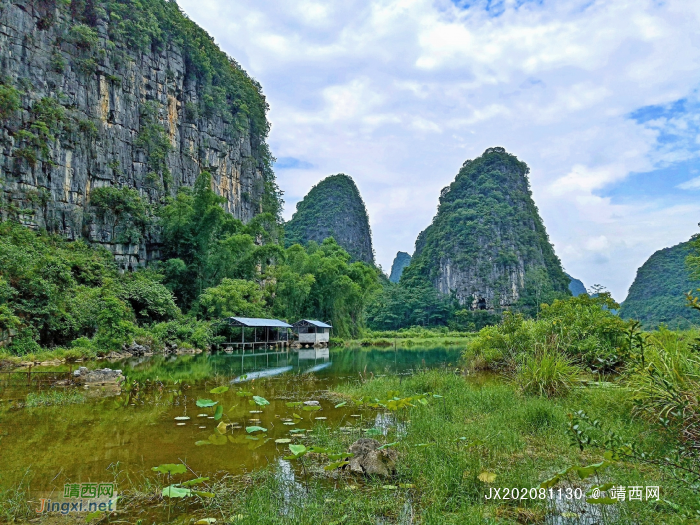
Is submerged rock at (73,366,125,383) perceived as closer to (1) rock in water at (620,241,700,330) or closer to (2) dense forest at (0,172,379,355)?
(2) dense forest at (0,172,379,355)

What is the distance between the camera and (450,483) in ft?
9.07

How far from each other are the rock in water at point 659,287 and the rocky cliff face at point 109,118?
3616 cm

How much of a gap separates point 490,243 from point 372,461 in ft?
165

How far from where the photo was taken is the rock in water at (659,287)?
3547 centimetres

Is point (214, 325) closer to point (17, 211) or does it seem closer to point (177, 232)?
point (177, 232)

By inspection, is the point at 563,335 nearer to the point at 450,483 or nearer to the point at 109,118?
the point at 450,483

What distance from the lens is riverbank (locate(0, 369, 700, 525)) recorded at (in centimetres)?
236

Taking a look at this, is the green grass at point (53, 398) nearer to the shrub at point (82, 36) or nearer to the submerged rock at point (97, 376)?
the submerged rock at point (97, 376)

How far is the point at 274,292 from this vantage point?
26516 millimetres

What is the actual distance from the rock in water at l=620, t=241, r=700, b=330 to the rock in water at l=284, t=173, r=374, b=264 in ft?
105

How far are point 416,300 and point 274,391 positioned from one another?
40.3 m

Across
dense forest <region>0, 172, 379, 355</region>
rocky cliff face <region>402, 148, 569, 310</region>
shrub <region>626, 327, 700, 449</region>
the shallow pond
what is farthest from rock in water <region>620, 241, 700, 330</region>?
the shallow pond

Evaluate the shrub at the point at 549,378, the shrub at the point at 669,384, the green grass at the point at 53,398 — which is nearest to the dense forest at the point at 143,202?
the green grass at the point at 53,398

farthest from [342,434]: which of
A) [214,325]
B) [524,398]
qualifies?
[214,325]
